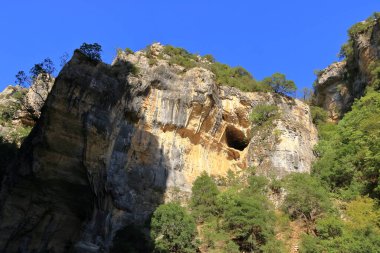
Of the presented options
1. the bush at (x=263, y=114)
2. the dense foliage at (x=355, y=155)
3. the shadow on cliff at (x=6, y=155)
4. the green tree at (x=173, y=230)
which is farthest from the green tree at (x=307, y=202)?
the shadow on cliff at (x=6, y=155)

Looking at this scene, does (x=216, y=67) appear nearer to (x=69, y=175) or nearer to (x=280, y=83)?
(x=280, y=83)

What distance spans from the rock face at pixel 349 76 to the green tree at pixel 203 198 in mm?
15051

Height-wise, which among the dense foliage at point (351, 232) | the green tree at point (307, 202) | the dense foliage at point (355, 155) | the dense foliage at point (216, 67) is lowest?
the dense foliage at point (351, 232)

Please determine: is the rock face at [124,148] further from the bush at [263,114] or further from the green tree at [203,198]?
the green tree at [203,198]

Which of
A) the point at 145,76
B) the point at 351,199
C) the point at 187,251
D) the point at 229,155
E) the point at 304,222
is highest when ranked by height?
the point at 145,76

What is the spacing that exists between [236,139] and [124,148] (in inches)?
390

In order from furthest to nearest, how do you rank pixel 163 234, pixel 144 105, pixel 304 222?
pixel 144 105 → pixel 304 222 → pixel 163 234

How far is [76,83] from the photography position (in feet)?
61.6

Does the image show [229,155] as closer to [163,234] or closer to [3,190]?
[163,234]

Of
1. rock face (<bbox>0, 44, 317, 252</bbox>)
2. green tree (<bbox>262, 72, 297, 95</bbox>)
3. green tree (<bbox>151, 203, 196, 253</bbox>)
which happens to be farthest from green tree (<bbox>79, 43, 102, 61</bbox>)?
green tree (<bbox>262, 72, 297, 95</bbox>)

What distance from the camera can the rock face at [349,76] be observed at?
105ft

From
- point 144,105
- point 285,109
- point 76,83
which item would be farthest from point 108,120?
point 285,109

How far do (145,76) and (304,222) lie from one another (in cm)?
1260

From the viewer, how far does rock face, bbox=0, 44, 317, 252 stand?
18.0m
